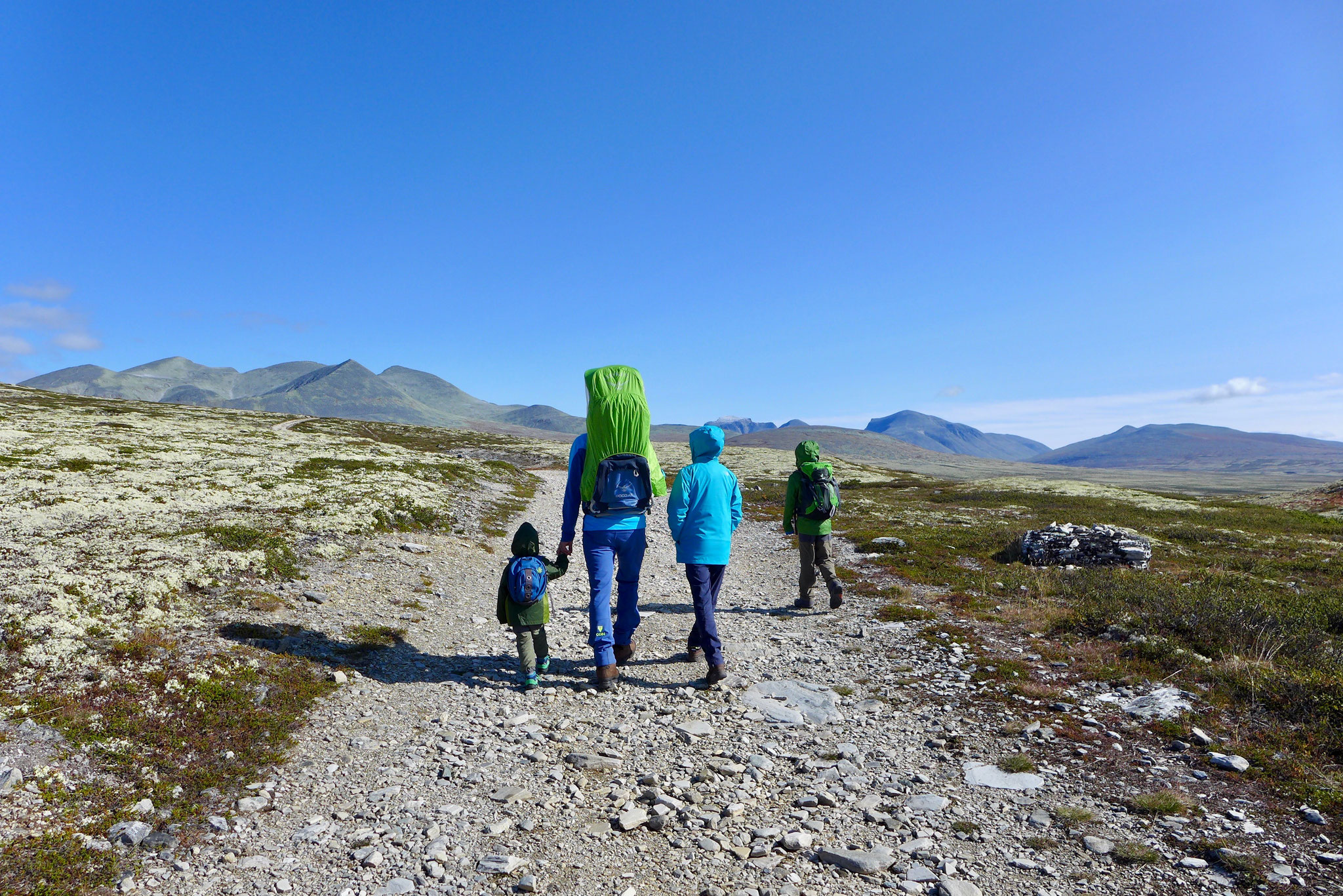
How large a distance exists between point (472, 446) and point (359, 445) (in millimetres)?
42187

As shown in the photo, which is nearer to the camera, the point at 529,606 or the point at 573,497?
the point at 573,497

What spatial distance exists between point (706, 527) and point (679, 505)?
0.54 meters

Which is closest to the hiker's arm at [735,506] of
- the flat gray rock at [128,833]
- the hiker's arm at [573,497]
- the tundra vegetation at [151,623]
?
the hiker's arm at [573,497]

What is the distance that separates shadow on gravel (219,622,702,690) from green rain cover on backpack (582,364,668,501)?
120 inches

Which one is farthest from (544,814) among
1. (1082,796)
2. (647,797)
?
(1082,796)

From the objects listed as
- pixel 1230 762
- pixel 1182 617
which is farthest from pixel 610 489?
pixel 1182 617

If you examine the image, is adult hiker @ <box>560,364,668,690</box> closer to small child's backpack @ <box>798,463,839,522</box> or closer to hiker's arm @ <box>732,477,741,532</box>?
hiker's arm @ <box>732,477,741,532</box>

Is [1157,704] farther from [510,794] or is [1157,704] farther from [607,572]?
[510,794]

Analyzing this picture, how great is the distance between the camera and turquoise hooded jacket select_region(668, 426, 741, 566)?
8.98 meters

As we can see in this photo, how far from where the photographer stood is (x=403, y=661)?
979cm

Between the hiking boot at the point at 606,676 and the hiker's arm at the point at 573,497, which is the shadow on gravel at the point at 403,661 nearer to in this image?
the hiking boot at the point at 606,676

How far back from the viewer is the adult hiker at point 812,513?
1302 centimetres

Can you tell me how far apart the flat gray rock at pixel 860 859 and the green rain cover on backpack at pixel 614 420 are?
4.49 metres

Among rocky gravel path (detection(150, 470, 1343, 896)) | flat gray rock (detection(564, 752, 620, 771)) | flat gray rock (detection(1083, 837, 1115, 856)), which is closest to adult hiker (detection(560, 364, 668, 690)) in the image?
rocky gravel path (detection(150, 470, 1343, 896))
